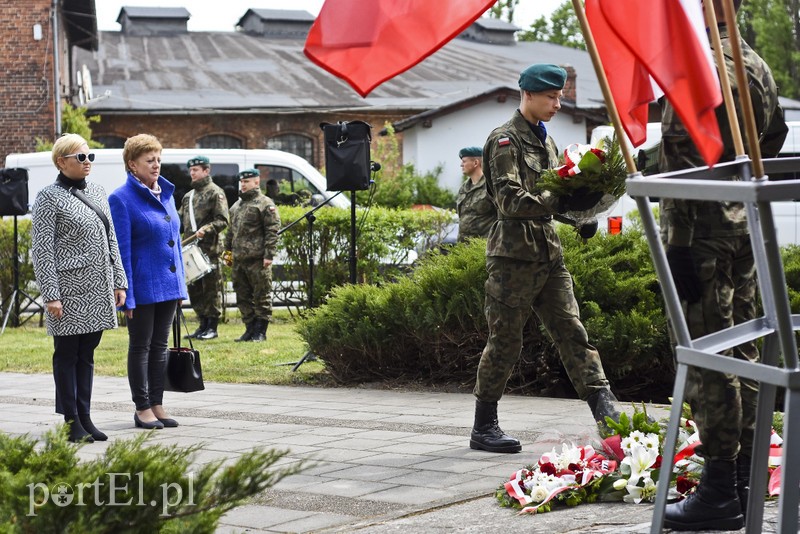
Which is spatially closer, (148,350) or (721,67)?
(721,67)

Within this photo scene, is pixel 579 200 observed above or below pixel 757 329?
above

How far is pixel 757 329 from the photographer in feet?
10.2

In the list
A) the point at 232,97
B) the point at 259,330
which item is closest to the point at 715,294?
the point at 259,330

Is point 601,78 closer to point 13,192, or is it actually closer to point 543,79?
point 543,79

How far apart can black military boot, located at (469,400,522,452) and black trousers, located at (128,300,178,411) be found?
7.98 feet

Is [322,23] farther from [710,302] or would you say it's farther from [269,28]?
[269,28]

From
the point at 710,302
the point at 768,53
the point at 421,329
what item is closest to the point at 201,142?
the point at 768,53

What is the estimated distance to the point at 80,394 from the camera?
7.52m

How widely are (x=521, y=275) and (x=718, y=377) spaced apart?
2.20 metres

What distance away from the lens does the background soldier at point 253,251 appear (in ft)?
48.0

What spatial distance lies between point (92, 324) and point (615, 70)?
4.69 meters

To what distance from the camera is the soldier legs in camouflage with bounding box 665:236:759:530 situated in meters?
4.22

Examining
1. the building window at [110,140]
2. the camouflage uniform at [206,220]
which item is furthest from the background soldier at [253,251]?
the building window at [110,140]

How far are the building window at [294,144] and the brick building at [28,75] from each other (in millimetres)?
9083
